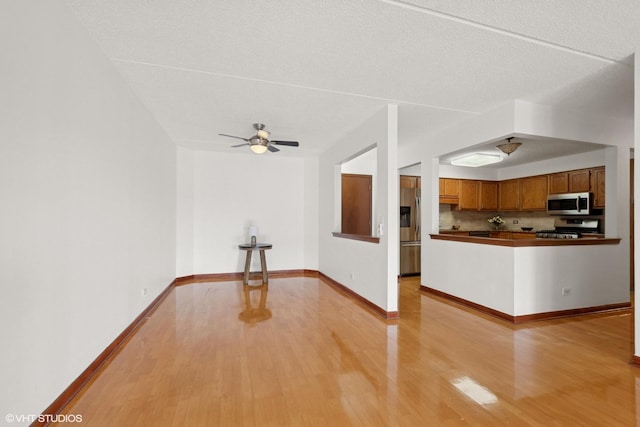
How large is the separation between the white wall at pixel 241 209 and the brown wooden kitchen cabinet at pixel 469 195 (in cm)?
327

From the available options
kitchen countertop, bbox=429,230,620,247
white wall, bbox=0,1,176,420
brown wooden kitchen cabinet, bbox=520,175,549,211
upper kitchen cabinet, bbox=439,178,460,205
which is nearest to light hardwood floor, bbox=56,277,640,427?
white wall, bbox=0,1,176,420

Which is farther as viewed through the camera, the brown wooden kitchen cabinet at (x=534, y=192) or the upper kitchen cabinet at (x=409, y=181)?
the upper kitchen cabinet at (x=409, y=181)

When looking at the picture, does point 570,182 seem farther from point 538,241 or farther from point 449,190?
point 538,241

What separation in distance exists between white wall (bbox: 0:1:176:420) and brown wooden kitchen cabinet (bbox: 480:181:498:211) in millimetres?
6755

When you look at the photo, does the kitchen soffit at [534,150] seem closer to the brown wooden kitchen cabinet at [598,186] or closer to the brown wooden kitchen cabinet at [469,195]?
the brown wooden kitchen cabinet at [598,186]

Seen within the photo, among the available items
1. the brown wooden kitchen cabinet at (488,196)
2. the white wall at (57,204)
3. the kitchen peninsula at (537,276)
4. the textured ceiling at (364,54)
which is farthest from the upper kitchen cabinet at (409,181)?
the white wall at (57,204)

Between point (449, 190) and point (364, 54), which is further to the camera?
point (449, 190)

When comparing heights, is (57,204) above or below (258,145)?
below

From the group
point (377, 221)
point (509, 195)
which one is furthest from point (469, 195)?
point (377, 221)

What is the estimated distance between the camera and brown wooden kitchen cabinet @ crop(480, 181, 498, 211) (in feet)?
21.8

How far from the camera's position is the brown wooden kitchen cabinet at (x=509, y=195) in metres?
6.39

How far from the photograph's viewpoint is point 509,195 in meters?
6.59

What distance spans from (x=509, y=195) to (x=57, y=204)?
25.0 feet

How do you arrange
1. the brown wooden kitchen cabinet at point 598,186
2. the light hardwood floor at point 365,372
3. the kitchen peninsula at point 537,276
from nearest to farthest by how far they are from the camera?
the light hardwood floor at point 365,372
the kitchen peninsula at point 537,276
the brown wooden kitchen cabinet at point 598,186
